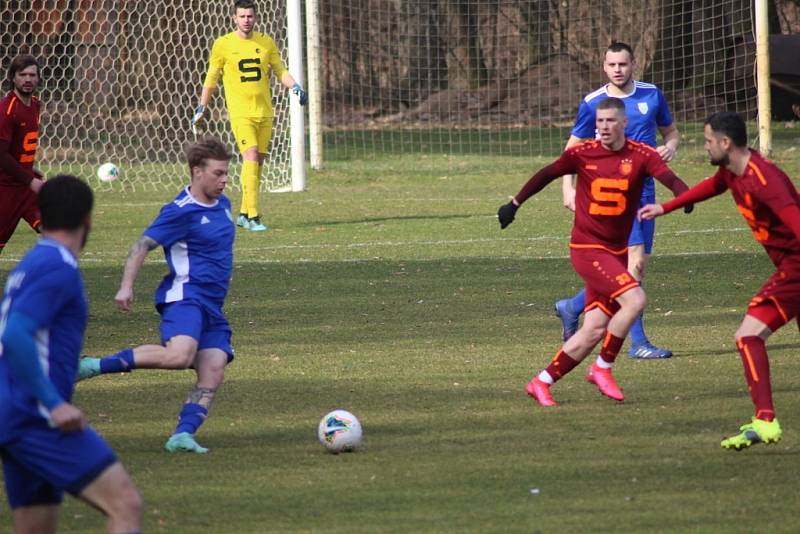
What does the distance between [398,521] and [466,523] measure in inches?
10.2

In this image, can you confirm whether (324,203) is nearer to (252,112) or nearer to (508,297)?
(252,112)

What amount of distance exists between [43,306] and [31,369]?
19cm

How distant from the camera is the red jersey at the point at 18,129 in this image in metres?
11.2

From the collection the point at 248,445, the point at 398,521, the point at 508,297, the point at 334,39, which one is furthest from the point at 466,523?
the point at 334,39

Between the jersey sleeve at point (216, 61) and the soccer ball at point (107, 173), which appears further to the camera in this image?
the soccer ball at point (107, 173)

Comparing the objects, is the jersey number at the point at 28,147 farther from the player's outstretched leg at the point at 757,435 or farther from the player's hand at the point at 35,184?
the player's outstretched leg at the point at 757,435

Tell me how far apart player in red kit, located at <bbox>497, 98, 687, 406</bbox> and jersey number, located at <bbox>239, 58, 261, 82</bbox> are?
30.0 ft

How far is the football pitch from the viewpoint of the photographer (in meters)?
5.75

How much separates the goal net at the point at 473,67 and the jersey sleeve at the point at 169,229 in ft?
68.6

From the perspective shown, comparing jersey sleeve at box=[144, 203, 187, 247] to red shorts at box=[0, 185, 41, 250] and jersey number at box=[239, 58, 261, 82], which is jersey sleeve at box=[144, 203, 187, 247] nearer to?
red shorts at box=[0, 185, 41, 250]

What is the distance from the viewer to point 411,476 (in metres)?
6.27

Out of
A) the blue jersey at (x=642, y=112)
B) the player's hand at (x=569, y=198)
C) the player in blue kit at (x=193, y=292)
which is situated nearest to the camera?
the player in blue kit at (x=193, y=292)

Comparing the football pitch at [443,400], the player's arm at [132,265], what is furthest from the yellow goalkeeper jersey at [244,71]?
the player's arm at [132,265]

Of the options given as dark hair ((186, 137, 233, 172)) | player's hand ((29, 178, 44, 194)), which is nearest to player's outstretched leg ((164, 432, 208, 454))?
dark hair ((186, 137, 233, 172))
